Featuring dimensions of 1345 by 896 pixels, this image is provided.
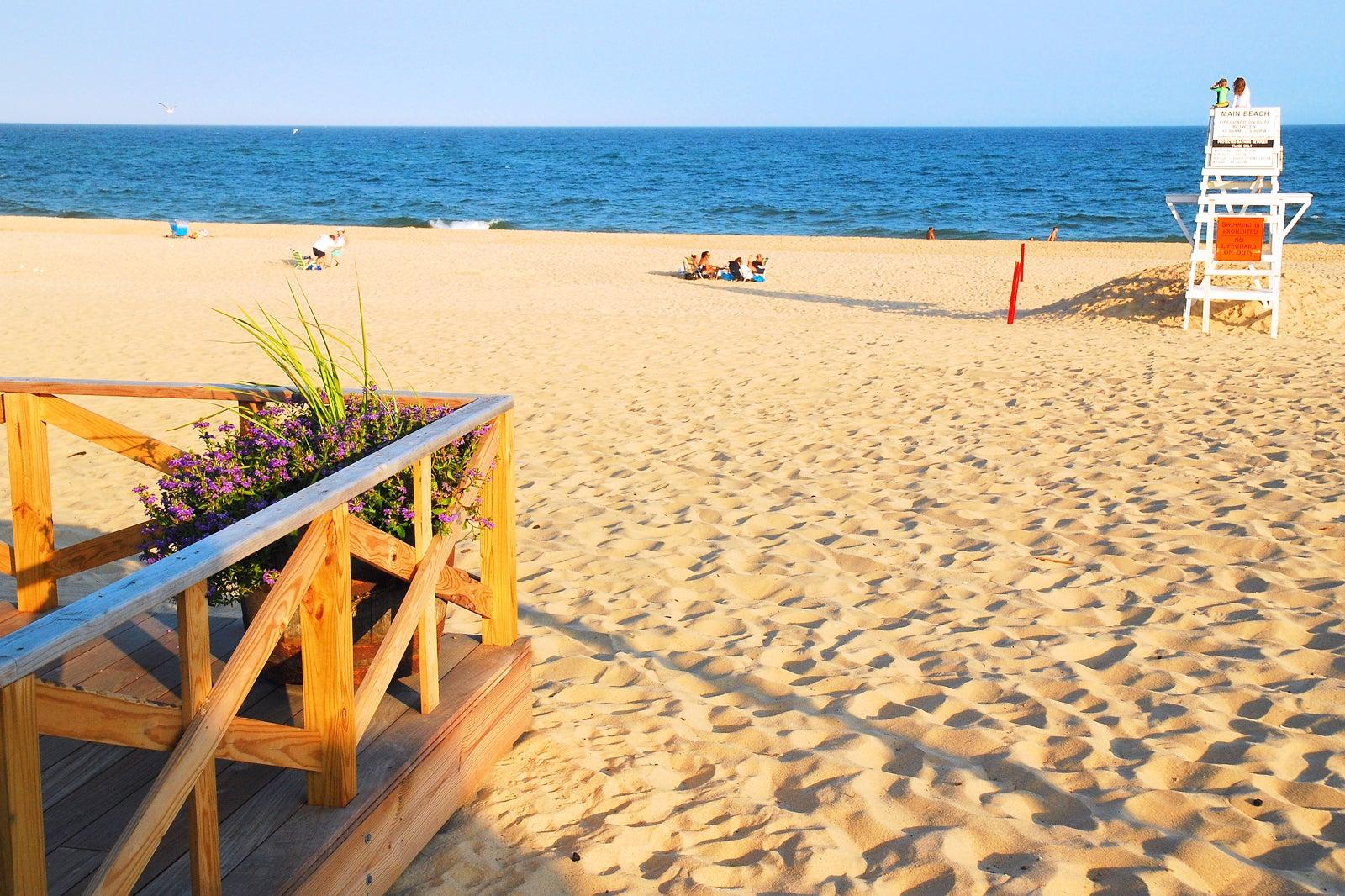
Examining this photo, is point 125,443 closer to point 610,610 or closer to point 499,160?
point 610,610

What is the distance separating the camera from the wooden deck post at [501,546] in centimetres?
345

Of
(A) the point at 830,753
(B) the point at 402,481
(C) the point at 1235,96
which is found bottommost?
(A) the point at 830,753

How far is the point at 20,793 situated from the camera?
5.31 feet

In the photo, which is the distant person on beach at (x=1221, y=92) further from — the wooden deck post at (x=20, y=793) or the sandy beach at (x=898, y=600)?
the wooden deck post at (x=20, y=793)

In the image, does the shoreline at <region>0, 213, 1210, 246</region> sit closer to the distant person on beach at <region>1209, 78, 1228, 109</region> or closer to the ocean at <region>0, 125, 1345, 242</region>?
the ocean at <region>0, 125, 1345, 242</region>

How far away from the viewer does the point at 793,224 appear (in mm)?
36000

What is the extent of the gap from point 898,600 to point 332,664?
9.49 ft

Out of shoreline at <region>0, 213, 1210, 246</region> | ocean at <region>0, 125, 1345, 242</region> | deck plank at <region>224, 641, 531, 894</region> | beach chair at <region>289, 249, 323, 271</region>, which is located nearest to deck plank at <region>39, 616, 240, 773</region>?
deck plank at <region>224, 641, 531, 894</region>

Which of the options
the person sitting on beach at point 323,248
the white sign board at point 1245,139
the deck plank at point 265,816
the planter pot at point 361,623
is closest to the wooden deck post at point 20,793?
the deck plank at point 265,816

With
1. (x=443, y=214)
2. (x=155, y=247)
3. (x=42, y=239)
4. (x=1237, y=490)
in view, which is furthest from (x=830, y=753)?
(x=443, y=214)

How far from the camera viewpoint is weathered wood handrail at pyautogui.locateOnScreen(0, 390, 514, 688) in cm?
160

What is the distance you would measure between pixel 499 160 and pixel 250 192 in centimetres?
3328

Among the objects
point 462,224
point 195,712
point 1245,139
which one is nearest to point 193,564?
point 195,712

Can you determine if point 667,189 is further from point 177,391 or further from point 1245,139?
point 177,391
